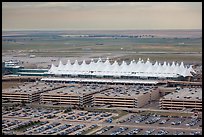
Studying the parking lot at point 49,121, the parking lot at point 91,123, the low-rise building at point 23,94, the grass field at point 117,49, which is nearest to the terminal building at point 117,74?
the low-rise building at point 23,94

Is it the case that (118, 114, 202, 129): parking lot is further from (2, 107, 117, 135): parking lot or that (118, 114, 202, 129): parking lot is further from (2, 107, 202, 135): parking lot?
(2, 107, 117, 135): parking lot

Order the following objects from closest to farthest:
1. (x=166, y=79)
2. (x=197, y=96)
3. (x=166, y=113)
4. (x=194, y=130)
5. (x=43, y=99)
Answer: (x=194, y=130) < (x=166, y=113) < (x=197, y=96) < (x=43, y=99) < (x=166, y=79)

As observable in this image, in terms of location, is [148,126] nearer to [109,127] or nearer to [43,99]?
[109,127]

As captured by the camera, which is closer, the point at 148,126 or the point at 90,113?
the point at 148,126

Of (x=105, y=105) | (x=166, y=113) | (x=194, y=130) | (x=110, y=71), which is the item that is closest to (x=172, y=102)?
(x=166, y=113)

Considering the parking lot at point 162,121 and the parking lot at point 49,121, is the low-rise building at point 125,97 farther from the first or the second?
the parking lot at point 162,121

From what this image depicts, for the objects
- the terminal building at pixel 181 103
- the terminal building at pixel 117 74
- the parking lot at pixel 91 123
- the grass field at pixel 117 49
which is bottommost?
the parking lot at pixel 91 123

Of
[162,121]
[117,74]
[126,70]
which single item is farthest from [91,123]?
[126,70]

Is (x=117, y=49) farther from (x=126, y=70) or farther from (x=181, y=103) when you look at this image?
(x=181, y=103)
